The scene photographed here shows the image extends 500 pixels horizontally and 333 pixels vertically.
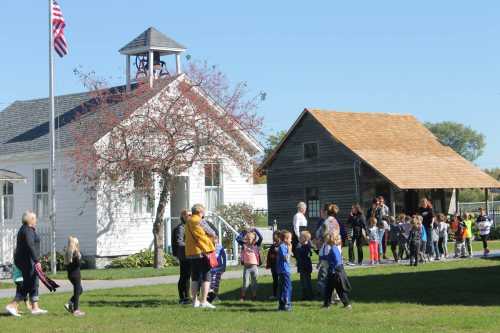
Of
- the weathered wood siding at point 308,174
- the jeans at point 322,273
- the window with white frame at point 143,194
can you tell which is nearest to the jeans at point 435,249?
the window with white frame at point 143,194

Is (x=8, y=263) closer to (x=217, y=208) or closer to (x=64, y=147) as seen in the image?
(x=64, y=147)

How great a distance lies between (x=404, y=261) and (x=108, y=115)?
9.53 m

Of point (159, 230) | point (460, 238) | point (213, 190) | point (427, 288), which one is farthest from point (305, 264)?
point (213, 190)

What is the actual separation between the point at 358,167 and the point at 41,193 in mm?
16269

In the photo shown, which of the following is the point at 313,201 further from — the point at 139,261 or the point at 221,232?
the point at 139,261

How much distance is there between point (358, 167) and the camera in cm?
4431

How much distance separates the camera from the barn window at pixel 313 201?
4640 centimetres

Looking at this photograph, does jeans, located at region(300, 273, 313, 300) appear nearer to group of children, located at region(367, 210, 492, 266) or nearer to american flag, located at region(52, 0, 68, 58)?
group of children, located at region(367, 210, 492, 266)

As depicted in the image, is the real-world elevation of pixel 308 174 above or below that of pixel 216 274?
above

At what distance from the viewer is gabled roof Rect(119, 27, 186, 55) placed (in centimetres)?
3491

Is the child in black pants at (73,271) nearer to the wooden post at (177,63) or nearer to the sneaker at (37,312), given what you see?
the sneaker at (37,312)

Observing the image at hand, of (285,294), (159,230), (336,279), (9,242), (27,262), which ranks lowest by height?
(285,294)

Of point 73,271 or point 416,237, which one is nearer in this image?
point 73,271

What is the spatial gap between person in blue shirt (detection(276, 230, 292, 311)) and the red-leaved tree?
461 inches
